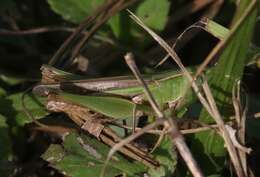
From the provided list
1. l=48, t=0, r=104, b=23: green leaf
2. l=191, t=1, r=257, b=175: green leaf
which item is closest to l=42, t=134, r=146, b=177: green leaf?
l=191, t=1, r=257, b=175: green leaf

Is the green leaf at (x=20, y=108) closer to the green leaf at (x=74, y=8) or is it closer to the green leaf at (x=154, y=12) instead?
the green leaf at (x=74, y=8)

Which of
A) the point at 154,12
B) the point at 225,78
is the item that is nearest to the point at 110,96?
the point at 225,78

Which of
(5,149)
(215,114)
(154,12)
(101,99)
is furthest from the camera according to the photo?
(154,12)

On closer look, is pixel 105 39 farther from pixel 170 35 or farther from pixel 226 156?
pixel 226 156

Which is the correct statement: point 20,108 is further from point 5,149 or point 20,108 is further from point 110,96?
point 110,96

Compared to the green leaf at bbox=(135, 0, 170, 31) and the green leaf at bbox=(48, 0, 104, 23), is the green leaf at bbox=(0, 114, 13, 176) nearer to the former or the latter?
the green leaf at bbox=(48, 0, 104, 23)

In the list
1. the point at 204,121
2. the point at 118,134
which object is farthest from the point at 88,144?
the point at 204,121

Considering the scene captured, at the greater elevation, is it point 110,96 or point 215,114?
point 110,96
